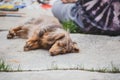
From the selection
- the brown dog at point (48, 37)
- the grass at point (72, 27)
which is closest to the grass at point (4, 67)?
the brown dog at point (48, 37)

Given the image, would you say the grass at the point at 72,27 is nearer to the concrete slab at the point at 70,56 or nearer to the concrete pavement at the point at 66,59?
the concrete pavement at the point at 66,59

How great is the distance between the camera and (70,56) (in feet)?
20.6

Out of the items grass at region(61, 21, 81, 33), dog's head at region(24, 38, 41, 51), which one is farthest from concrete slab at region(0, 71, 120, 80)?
grass at region(61, 21, 81, 33)

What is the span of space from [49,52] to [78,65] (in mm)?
768

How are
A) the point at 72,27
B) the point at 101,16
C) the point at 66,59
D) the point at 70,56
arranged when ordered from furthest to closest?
the point at 72,27, the point at 101,16, the point at 70,56, the point at 66,59

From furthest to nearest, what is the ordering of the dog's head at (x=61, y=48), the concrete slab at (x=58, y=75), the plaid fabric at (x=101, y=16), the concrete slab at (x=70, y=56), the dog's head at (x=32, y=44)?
the plaid fabric at (x=101, y=16)
the dog's head at (x=32, y=44)
the dog's head at (x=61, y=48)
the concrete slab at (x=70, y=56)
the concrete slab at (x=58, y=75)

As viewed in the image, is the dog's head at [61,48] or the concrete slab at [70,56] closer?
the concrete slab at [70,56]

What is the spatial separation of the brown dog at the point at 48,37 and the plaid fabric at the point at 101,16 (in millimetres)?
1068

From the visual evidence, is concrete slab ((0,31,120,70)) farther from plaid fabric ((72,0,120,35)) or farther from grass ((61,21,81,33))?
grass ((61,21,81,33))

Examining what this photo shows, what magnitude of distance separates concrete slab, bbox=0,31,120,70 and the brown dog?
96mm

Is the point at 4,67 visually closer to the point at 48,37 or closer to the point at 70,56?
the point at 70,56

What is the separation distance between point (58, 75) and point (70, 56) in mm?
Result: 1032

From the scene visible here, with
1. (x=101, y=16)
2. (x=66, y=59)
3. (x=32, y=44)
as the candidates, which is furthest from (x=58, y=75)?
(x=101, y=16)

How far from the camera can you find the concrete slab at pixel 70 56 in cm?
577
